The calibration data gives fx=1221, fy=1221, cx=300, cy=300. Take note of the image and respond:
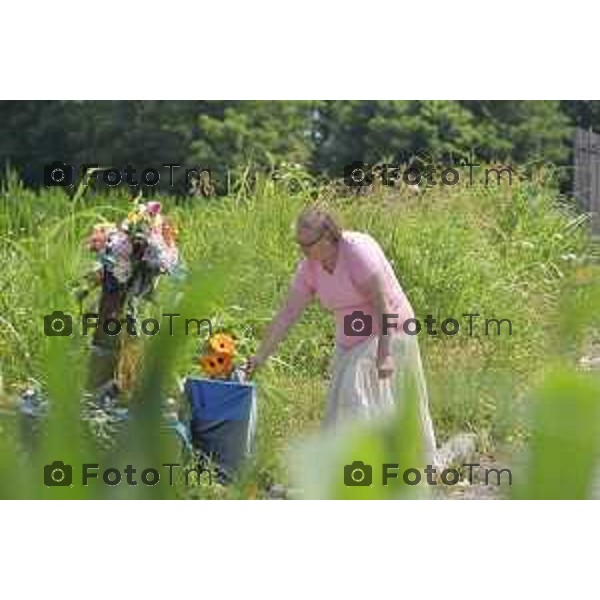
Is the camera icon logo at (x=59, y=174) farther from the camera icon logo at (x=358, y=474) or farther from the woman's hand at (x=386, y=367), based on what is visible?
the camera icon logo at (x=358, y=474)

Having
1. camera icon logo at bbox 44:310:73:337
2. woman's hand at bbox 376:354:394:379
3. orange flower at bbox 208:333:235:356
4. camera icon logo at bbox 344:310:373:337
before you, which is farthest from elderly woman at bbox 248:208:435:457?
camera icon logo at bbox 44:310:73:337

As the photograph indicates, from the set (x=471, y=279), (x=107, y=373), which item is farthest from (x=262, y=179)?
(x=107, y=373)

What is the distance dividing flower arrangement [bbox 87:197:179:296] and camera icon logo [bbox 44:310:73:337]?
1.94 feet

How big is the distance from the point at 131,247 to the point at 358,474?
1283 mm

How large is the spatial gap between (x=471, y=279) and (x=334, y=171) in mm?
893

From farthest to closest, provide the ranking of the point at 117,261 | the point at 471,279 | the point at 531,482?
the point at 471,279
the point at 117,261
the point at 531,482

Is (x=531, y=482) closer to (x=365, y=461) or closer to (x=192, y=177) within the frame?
(x=365, y=461)

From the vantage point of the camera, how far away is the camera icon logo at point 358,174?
100 inches

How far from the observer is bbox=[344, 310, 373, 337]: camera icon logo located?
2389mm

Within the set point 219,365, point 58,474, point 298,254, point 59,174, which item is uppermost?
point 59,174

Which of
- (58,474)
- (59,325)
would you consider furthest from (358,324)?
(58,474)

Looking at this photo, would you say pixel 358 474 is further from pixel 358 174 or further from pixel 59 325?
pixel 358 174

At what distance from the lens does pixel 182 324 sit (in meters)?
0.36

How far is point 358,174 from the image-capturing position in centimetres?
257
